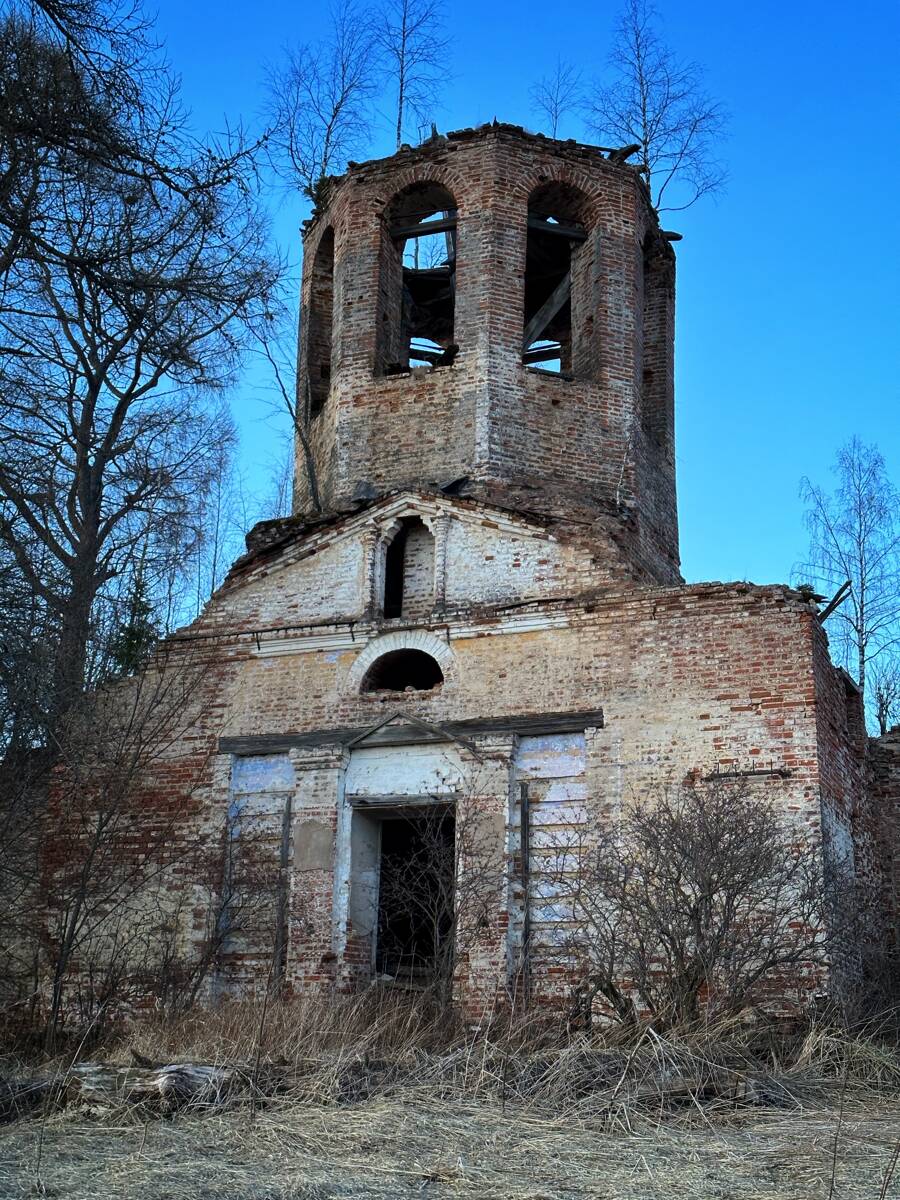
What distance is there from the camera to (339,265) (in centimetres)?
1591

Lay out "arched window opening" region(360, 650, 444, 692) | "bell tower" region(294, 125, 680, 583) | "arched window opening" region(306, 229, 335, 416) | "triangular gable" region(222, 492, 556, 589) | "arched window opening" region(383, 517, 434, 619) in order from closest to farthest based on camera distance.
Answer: "arched window opening" region(360, 650, 444, 692)
"triangular gable" region(222, 492, 556, 589)
"arched window opening" region(383, 517, 434, 619)
"bell tower" region(294, 125, 680, 583)
"arched window opening" region(306, 229, 335, 416)

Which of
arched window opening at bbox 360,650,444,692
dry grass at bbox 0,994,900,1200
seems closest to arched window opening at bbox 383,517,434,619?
arched window opening at bbox 360,650,444,692

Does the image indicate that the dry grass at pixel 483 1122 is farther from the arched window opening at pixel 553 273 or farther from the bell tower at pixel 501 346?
the arched window opening at pixel 553 273

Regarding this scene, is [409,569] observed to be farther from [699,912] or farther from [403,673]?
[699,912]

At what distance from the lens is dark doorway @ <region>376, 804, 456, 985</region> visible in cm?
1160

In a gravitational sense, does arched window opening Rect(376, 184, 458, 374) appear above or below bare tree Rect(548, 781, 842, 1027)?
above

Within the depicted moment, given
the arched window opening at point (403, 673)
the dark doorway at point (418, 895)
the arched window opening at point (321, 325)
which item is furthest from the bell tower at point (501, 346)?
the dark doorway at point (418, 895)

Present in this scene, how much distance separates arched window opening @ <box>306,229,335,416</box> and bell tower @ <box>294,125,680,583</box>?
0.02 metres

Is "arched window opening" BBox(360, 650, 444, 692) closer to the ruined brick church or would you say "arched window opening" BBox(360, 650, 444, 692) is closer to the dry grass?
the ruined brick church

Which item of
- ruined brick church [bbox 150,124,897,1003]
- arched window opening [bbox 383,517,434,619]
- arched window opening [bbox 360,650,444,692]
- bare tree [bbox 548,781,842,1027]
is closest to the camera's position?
bare tree [bbox 548,781,842,1027]

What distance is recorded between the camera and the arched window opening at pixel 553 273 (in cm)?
1573

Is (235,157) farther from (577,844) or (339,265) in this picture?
(339,265)

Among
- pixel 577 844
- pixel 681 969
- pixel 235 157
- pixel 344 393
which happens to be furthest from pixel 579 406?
pixel 235 157

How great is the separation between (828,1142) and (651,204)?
12814 mm
